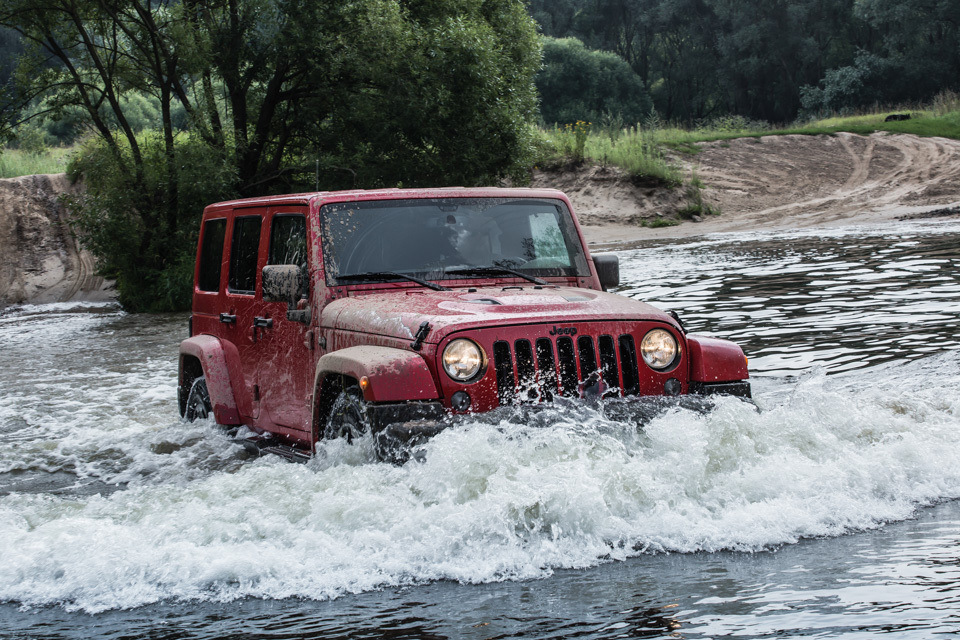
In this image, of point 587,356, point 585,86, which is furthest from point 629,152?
point 585,86

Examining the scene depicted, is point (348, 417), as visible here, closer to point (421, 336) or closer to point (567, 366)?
point (421, 336)

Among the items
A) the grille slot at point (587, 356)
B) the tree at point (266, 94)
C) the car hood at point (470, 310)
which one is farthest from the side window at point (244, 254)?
the tree at point (266, 94)

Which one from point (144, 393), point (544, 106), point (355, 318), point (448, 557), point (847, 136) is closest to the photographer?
point (448, 557)

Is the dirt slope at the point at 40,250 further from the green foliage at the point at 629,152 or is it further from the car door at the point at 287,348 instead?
the car door at the point at 287,348

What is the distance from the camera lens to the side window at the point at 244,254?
6.70 metres

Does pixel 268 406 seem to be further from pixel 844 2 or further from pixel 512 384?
pixel 844 2

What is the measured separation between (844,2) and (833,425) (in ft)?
186

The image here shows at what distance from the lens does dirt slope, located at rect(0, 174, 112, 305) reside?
81.9 ft

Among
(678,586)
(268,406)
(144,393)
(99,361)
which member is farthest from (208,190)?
(678,586)

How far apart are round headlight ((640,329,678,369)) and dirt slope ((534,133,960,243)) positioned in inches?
923

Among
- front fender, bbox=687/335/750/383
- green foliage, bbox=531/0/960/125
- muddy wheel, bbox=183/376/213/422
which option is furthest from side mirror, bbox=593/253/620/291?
green foliage, bbox=531/0/960/125

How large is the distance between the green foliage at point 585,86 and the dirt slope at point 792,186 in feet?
84.6

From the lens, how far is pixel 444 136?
66.3 ft

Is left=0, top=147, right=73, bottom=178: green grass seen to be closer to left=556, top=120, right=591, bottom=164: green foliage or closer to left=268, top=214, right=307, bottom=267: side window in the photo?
left=556, top=120, right=591, bottom=164: green foliage
